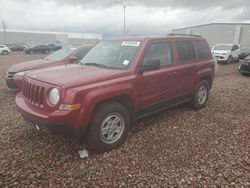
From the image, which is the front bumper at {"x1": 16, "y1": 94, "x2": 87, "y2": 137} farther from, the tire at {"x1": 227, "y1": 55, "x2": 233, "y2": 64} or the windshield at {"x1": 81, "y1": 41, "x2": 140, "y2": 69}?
the tire at {"x1": 227, "y1": 55, "x2": 233, "y2": 64}

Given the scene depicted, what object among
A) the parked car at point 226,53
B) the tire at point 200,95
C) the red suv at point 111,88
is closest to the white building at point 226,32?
the parked car at point 226,53

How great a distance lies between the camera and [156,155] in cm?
334

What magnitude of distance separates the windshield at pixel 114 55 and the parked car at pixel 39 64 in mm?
1958

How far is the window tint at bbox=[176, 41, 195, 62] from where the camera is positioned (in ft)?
15.0

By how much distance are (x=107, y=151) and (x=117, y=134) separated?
0.33m

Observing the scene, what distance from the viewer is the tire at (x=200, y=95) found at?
5.30m

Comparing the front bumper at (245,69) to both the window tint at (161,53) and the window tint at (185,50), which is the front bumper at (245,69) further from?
the window tint at (161,53)

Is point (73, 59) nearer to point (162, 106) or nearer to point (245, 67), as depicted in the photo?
point (162, 106)

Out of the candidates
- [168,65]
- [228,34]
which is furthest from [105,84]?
[228,34]

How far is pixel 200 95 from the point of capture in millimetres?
5473

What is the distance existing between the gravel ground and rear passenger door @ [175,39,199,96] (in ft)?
2.41

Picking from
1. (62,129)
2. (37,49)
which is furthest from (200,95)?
(37,49)

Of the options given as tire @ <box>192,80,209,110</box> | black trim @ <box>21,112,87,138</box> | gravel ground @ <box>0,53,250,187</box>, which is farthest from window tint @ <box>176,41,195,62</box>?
black trim @ <box>21,112,87,138</box>

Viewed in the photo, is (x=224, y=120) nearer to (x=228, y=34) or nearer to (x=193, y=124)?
(x=193, y=124)
